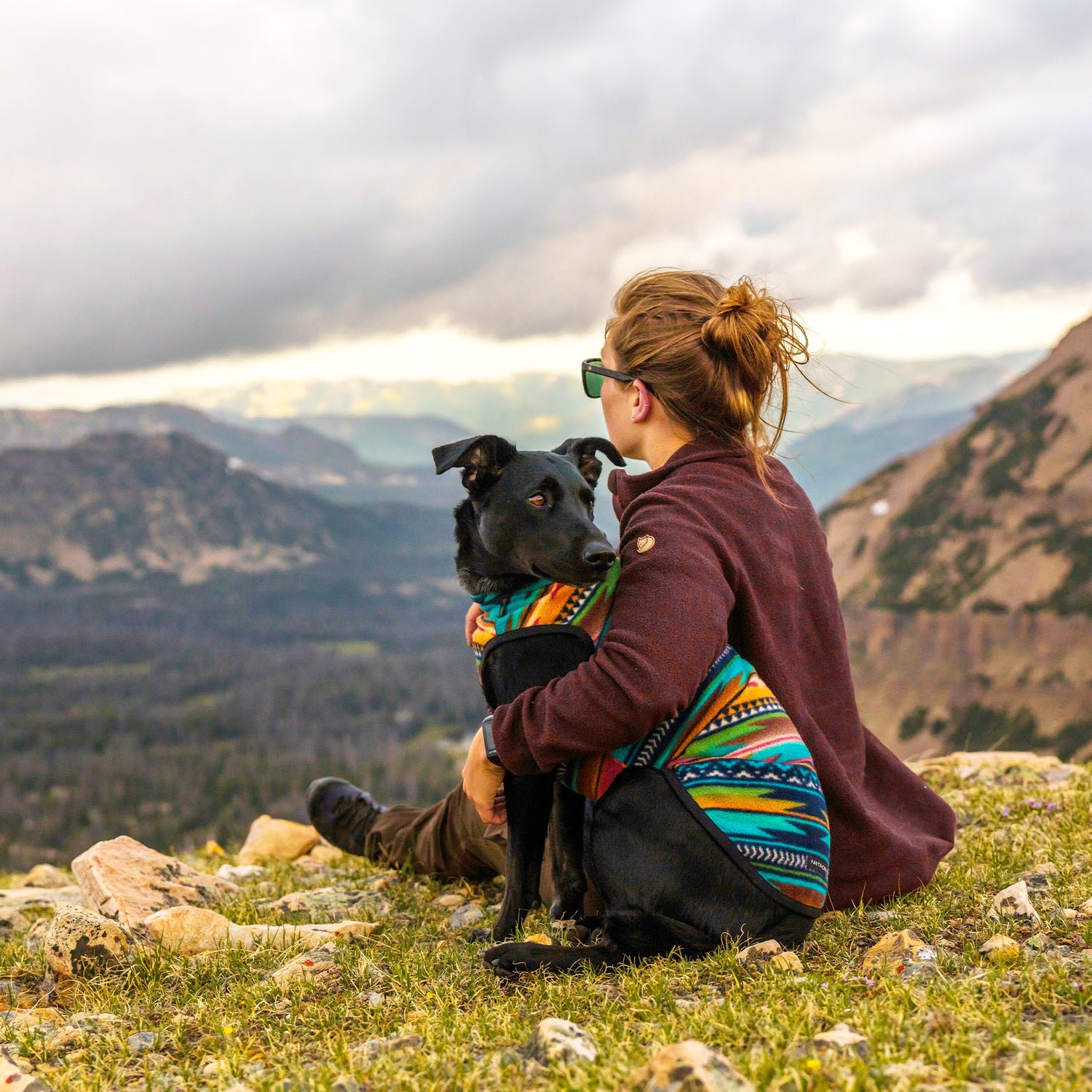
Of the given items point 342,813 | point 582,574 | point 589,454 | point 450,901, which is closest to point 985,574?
point 342,813

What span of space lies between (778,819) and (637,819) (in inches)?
21.7

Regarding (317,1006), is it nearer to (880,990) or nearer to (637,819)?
(637,819)

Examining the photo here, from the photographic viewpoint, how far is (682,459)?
4422 mm

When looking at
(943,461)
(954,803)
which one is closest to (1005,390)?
(943,461)

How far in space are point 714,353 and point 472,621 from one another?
171cm

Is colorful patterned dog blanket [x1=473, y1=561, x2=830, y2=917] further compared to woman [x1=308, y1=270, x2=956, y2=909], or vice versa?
colorful patterned dog blanket [x1=473, y1=561, x2=830, y2=917]

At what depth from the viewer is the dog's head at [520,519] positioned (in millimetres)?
4129

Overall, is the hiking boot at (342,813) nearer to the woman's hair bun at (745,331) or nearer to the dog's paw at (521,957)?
the dog's paw at (521,957)

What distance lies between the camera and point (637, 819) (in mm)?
4012

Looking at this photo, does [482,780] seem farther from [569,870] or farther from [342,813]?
[342,813]

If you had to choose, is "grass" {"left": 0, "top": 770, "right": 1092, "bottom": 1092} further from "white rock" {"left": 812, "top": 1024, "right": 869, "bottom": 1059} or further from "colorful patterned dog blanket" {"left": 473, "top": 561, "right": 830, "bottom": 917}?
"colorful patterned dog blanket" {"left": 473, "top": 561, "right": 830, "bottom": 917}

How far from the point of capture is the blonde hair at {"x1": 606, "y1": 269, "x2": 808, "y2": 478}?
428cm

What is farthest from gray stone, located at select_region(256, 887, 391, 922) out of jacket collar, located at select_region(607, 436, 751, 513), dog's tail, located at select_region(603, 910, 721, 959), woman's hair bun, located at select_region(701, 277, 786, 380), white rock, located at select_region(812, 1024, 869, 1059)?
woman's hair bun, located at select_region(701, 277, 786, 380)

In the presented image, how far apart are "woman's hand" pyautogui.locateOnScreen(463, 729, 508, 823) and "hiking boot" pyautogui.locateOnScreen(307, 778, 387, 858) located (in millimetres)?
2654
